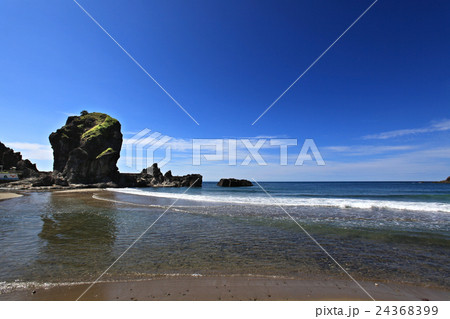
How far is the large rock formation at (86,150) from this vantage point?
213 feet

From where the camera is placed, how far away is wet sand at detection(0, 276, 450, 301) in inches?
155

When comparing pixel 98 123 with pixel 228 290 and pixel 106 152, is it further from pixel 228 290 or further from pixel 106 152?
pixel 228 290

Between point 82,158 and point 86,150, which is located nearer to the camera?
point 82,158

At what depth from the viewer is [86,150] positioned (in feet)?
220

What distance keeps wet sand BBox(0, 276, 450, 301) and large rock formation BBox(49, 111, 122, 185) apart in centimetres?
7172

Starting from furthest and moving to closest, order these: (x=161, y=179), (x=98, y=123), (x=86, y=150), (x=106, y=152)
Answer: (x=161, y=179) < (x=98, y=123) < (x=106, y=152) < (x=86, y=150)

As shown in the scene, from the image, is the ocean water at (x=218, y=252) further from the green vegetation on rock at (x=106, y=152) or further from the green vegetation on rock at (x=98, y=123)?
the green vegetation on rock at (x=98, y=123)

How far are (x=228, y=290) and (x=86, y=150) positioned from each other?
253ft

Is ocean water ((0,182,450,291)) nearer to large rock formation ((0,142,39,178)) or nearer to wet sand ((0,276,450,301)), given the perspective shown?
wet sand ((0,276,450,301))

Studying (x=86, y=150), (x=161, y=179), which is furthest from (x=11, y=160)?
(x=161, y=179)

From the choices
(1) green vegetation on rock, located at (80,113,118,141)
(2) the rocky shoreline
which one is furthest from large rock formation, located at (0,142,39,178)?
(1) green vegetation on rock, located at (80,113,118,141)
